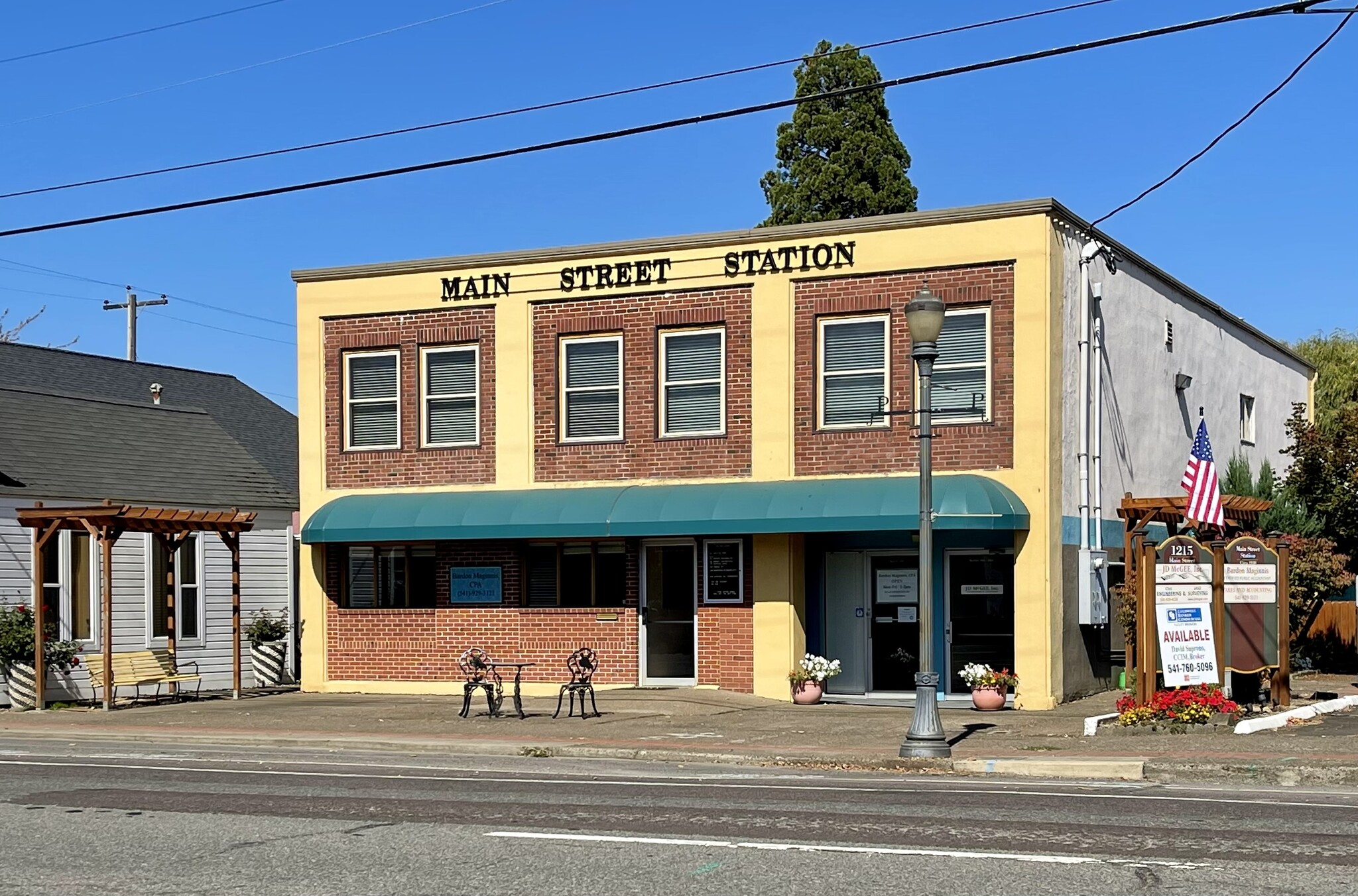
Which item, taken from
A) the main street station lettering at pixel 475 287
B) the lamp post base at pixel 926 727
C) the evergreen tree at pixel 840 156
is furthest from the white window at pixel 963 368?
the evergreen tree at pixel 840 156

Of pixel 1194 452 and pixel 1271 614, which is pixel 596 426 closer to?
pixel 1194 452

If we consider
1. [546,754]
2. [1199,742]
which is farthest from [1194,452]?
[546,754]

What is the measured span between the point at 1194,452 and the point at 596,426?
28.9ft

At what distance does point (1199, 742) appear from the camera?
16625 millimetres

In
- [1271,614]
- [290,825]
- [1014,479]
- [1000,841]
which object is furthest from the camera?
[1014,479]

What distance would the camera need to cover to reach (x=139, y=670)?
25.3 meters

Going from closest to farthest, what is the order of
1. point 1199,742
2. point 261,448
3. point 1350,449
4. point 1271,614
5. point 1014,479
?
point 1199,742, point 1271,614, point 1014,479, point 1350,449, point 261,448

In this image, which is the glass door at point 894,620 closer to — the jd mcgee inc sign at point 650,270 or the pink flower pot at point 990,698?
the pink flower pot at point 990,698

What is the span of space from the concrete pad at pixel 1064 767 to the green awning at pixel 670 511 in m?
6.17

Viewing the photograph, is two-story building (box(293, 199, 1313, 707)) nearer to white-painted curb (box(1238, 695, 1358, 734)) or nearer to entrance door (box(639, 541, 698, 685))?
entrance door (box(639, 541, 698, 685))

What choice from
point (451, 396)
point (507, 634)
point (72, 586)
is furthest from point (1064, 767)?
point (72, 586)

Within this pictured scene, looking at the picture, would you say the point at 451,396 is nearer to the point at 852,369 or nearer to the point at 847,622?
the point at 852,369

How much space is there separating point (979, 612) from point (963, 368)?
3.48 m

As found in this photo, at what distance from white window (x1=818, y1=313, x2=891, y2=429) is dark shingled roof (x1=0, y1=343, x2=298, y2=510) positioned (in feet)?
39.4
